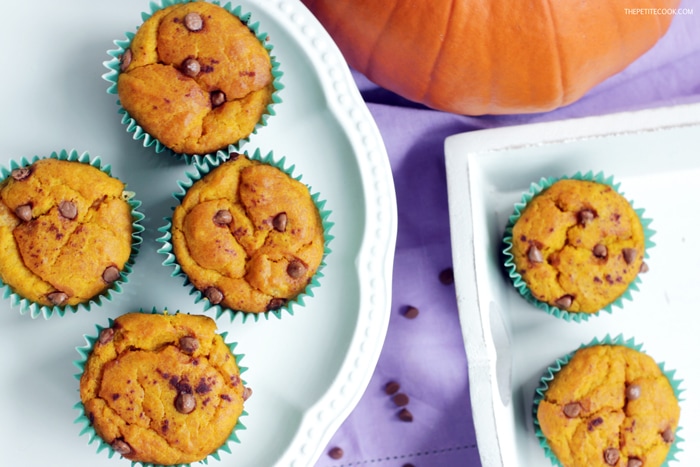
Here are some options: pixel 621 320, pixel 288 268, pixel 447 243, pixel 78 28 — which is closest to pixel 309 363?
pixel 288 268

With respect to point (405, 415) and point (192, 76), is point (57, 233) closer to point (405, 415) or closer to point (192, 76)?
point (192, 76)

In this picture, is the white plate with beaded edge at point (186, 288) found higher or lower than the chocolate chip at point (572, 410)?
higher

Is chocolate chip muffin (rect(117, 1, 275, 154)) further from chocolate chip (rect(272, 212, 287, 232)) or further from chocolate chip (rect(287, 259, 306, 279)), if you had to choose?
chocolate chip (rect(287, 259, 306, 279))

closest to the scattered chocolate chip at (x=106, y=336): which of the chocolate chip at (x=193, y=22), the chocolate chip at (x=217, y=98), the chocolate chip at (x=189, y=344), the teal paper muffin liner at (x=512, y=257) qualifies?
the chocolate chip at (x=189, y=344)

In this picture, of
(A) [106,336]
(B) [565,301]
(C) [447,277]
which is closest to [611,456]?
(B) [565,301]

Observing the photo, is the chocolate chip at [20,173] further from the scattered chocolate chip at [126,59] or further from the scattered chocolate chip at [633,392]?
the scattered chocolate chip at [633,392]

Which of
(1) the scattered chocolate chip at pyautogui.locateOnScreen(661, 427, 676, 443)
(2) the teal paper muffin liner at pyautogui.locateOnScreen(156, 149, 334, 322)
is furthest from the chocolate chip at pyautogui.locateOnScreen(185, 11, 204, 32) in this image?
(1) the scattered chocolate chip at pyautogui.locateOnScreen(661, 427, 676, 443)
